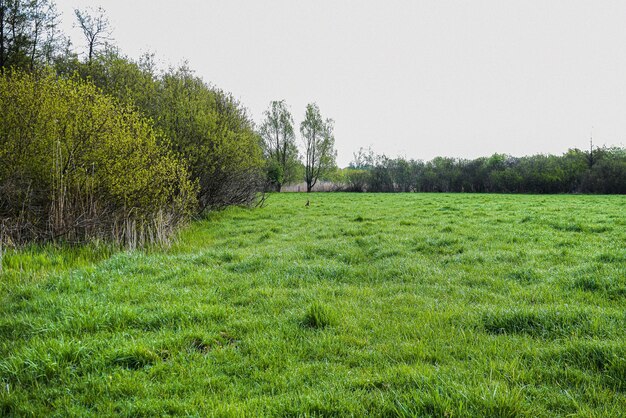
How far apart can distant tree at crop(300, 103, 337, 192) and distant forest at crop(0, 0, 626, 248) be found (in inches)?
1219

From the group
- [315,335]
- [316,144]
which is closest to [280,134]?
[316,144]

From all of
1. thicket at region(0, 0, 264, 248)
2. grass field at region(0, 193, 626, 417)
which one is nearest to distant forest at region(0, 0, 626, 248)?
thicket at region(0, 0, 264, 248)

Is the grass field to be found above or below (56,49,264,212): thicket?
below

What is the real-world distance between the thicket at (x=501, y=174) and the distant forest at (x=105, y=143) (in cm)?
3468

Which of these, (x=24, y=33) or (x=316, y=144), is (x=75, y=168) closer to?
(x=24, y=33)

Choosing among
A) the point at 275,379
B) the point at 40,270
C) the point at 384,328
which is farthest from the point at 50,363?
the point at 40,270

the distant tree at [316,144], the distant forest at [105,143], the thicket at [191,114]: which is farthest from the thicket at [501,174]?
the thicket at [191,114]

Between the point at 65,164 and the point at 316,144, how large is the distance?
47161mm

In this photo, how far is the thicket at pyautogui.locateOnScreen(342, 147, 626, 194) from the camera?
1649 inches

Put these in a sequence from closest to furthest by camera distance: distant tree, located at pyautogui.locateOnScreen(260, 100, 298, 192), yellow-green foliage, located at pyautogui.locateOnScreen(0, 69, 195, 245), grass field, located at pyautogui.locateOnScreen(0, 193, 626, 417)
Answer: grass field, located at pyautogui.locateOnScreen(0, 193, 626, 417)
yellow-green foliage, located at pyautogui.locateOnScreen(0, 69, 195, 245)
distant tree, located at pyautogui.locateOnScreen(260, 100, 298, 192)

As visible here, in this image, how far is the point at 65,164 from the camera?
9.07 metres

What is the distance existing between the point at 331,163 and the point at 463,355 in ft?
169

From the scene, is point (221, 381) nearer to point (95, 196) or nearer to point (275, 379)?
point (275, 379)

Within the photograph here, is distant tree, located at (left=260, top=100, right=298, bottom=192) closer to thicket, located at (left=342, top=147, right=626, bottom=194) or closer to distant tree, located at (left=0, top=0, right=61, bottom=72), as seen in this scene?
thicket, located at (left=342, top=147, right=626, bottom=194)
